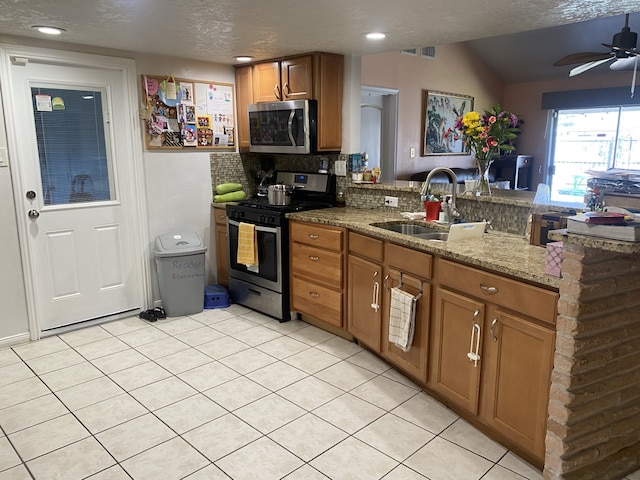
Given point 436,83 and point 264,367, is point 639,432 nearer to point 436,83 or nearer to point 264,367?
point 264,367

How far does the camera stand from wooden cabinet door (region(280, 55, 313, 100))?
3.82 meters

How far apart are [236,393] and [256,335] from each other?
871 millimetres

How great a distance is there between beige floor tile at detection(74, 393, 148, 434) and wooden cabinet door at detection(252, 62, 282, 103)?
2631 millimetres

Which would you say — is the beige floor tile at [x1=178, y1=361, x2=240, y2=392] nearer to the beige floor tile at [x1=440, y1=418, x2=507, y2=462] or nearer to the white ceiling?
the beige floor tile at [x1=440, y1=418, x2=507, y2=462]

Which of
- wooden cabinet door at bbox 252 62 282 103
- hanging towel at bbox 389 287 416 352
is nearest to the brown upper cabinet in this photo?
wooden cabinet door at bbox 252 62 282 103

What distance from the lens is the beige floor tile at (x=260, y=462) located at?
82.2 inches

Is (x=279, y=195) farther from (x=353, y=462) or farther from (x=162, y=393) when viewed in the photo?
(x=353, y=462)

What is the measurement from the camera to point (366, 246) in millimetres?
3092

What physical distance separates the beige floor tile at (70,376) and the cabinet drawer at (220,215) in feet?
5.64

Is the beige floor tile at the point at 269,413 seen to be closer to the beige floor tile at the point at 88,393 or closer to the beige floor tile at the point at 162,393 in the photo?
the beige floor tile at the point at 162,393

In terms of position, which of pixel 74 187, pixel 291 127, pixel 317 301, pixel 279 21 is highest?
pixel 279 21

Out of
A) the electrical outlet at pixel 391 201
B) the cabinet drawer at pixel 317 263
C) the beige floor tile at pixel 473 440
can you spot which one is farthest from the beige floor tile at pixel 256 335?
the beige floor tile at pixel 473 440

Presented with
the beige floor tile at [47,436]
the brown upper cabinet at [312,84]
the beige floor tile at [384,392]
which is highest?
the brown upper cabinet at [312,84]

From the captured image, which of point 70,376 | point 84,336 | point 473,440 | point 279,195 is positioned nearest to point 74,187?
point 84,336
